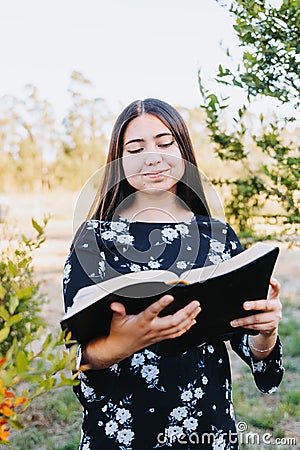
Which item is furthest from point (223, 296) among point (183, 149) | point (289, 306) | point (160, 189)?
point (289, 306)

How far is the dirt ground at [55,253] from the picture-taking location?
6.91 meters

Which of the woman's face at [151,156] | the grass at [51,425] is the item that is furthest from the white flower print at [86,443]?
the grass at [51,425]

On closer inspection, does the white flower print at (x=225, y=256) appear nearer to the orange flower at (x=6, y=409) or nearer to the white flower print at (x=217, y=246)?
the white flower print at (x=217, y=246)

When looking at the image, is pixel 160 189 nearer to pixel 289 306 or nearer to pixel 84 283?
pixel 84 283

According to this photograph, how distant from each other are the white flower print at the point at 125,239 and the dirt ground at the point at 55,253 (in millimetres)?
2362

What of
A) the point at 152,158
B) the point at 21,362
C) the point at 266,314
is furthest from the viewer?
the point at 152,158

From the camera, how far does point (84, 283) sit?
47.9 inches

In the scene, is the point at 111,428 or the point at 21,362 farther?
the point at 111,428

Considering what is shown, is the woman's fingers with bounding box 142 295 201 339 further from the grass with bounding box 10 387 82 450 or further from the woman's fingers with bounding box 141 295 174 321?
the grass with bounding box 10 387 82 450

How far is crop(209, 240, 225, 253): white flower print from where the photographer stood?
1.44 metres

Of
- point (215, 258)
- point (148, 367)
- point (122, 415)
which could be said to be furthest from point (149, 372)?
point (215, 258)

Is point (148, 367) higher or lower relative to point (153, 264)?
lower

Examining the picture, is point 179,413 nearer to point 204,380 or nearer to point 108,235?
point 204,380
